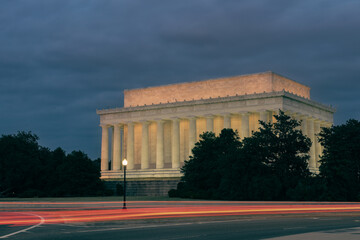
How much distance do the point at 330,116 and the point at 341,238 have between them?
333 feet

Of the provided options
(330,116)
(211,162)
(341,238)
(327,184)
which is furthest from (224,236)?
(330,116)

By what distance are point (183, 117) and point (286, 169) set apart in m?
46.6

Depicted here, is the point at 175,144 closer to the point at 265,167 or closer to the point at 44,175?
the point at 44,175

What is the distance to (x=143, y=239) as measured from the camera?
21234 millimetres

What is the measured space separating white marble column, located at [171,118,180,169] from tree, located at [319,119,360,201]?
1848 inches

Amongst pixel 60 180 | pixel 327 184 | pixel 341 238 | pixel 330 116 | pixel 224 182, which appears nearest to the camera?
pixel 341 238

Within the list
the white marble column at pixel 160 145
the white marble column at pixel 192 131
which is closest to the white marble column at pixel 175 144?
the white marble column at pixel 160 145

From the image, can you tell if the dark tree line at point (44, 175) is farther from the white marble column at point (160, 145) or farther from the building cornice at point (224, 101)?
the building cornice at point (224, 101)

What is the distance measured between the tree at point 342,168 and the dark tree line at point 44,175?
46.1 metres

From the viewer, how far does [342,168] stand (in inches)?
2356

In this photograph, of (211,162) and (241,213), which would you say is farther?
(211,162)

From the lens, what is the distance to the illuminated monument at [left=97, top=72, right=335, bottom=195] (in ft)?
331

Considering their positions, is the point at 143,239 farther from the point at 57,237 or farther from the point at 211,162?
the point at 211,162

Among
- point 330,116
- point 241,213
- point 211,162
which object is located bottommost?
point 241,213
